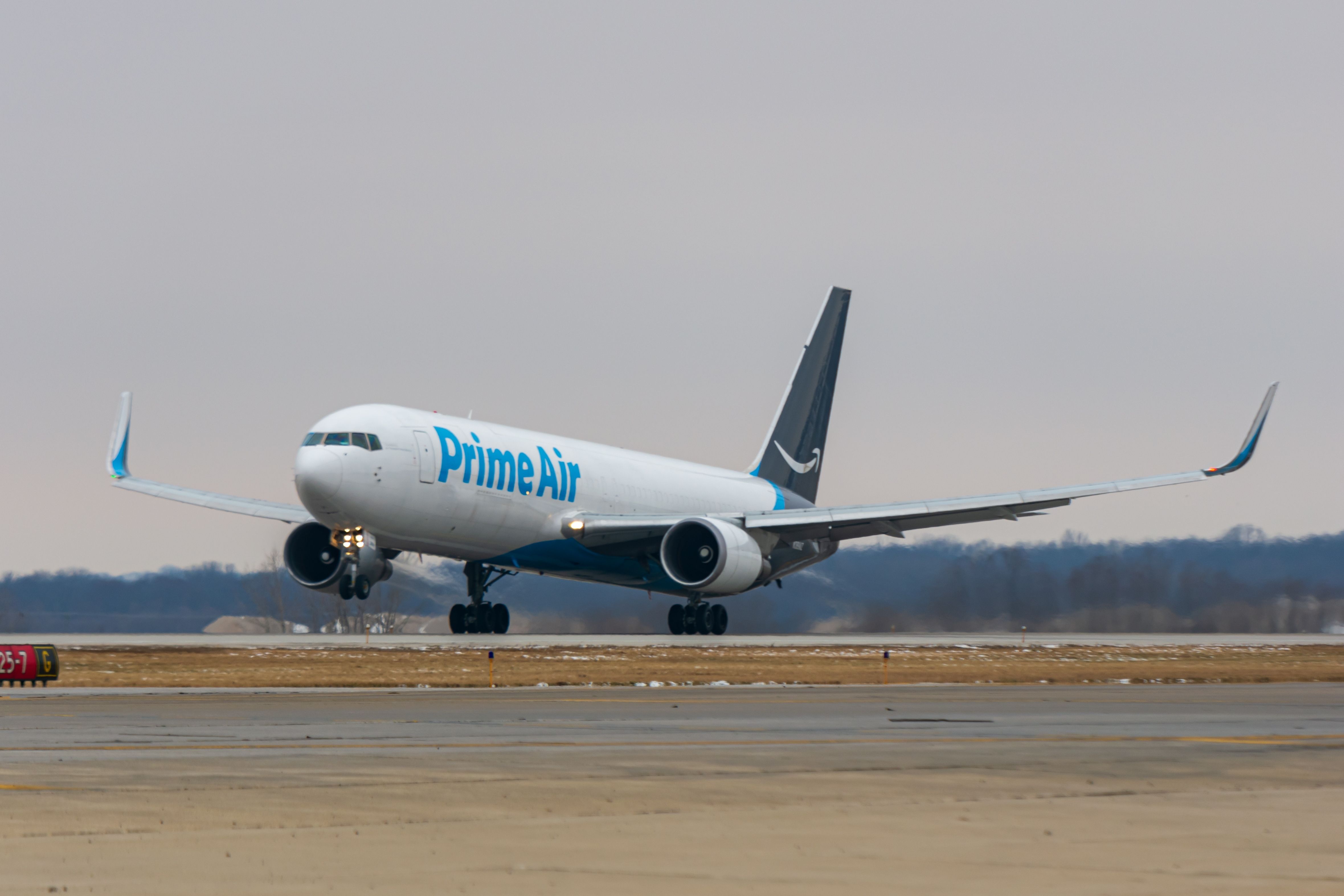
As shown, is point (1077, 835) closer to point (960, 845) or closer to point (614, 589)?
point (960, 845)

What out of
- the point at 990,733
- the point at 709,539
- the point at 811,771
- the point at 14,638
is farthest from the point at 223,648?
the point at 811,771

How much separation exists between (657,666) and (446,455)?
38.6ft

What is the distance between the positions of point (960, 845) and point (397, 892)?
2.93m

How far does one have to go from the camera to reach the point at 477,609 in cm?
4844

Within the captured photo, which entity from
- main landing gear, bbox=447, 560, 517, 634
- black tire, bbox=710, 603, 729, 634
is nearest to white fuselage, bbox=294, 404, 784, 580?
main landing gear, bbox=447, 560, 517, 634

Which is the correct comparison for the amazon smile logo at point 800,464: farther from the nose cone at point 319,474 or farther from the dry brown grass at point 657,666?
the nose cone at point 319,474

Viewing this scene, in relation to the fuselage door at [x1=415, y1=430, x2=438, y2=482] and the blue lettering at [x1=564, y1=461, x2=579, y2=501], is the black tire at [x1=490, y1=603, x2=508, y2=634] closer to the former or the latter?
the blue lettering at [x1=564, y1=461, x2=579, y2=501]

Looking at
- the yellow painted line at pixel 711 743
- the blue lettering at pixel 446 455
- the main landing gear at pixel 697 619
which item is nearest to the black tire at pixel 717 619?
the main landing gear at pixel 697 619

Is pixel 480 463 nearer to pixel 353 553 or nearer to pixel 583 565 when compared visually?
pixel 353 553

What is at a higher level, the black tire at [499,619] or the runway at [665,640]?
the black tire at [499,619]

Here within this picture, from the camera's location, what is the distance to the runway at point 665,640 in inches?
1628

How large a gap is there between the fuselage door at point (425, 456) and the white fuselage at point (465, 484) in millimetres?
26

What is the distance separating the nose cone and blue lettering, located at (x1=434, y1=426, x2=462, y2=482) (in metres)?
2.91

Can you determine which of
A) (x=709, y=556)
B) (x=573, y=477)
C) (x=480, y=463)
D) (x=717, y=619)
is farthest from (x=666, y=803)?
(x=717, y=619)
